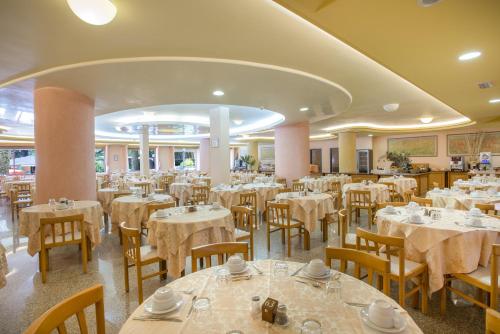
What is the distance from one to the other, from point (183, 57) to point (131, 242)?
99.2 inches

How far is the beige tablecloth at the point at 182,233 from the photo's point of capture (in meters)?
3.13

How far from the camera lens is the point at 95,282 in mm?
3402

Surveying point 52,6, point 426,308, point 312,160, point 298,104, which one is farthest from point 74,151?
point 312,160

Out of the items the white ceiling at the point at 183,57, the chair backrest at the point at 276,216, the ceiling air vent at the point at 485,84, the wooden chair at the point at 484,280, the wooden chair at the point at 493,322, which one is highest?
the white ceiling at the point at 183,57

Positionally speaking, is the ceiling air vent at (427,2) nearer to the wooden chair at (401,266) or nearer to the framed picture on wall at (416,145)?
the wooden chair at (401,266)

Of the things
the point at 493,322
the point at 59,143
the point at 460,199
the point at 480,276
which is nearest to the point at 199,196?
the point at 59,143

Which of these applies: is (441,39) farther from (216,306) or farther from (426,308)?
(216,306)

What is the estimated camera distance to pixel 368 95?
19.7ft

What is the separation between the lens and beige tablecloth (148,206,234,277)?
3.13 meters

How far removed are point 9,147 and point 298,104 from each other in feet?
52.2

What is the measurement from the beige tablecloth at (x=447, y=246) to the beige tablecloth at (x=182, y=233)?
2149 millimetres

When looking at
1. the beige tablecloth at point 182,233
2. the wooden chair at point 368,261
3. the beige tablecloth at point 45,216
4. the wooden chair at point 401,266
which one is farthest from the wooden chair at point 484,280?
the beige tablecloth at point 45,216

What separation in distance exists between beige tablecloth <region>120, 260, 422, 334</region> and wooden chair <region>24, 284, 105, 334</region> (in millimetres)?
247

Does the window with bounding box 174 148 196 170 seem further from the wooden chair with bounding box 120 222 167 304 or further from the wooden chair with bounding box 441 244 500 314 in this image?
the wooden chair with bounding box 441 244 500 314
